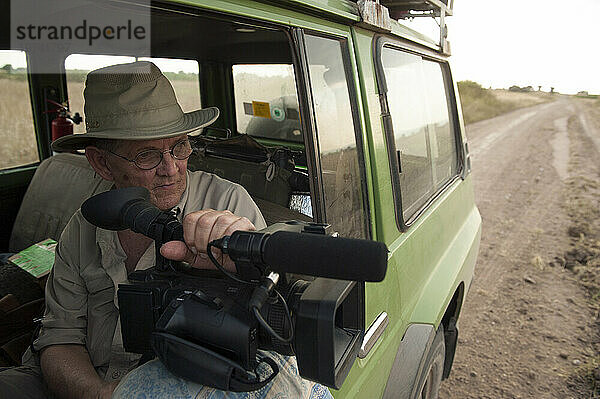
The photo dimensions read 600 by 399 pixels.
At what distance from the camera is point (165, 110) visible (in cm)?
188

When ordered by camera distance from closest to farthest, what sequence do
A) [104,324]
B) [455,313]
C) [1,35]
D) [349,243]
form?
[349,243]
[104,324]
[1,35]
[455,313]

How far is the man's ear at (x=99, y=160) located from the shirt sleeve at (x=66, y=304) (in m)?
0.24

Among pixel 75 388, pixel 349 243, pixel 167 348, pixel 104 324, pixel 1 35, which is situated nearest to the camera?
pixel 349 243

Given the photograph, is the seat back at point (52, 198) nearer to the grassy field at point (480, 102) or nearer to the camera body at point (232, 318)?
the camera body at point (232, 318)

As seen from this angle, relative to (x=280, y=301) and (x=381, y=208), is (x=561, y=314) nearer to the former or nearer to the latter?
(x=381, y=208)

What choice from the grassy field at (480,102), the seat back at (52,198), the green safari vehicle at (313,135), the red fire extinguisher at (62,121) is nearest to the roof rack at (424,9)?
the green safari vehicle at (313,135)

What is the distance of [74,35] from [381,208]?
2.21m

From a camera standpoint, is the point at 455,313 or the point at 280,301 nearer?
the point at 280,301

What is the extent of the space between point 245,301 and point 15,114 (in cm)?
307

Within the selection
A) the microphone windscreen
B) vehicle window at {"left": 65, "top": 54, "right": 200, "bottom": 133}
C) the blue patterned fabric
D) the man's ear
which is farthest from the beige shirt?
vehicle window at {"left": 65, "top": 54, "right": 200, "bottom": 133}

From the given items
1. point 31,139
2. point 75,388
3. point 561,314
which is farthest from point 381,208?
point 561,314

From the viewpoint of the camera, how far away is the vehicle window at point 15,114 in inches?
125

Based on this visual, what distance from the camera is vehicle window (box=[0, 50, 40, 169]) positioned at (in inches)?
125

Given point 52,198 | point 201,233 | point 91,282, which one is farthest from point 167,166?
point 52,198
